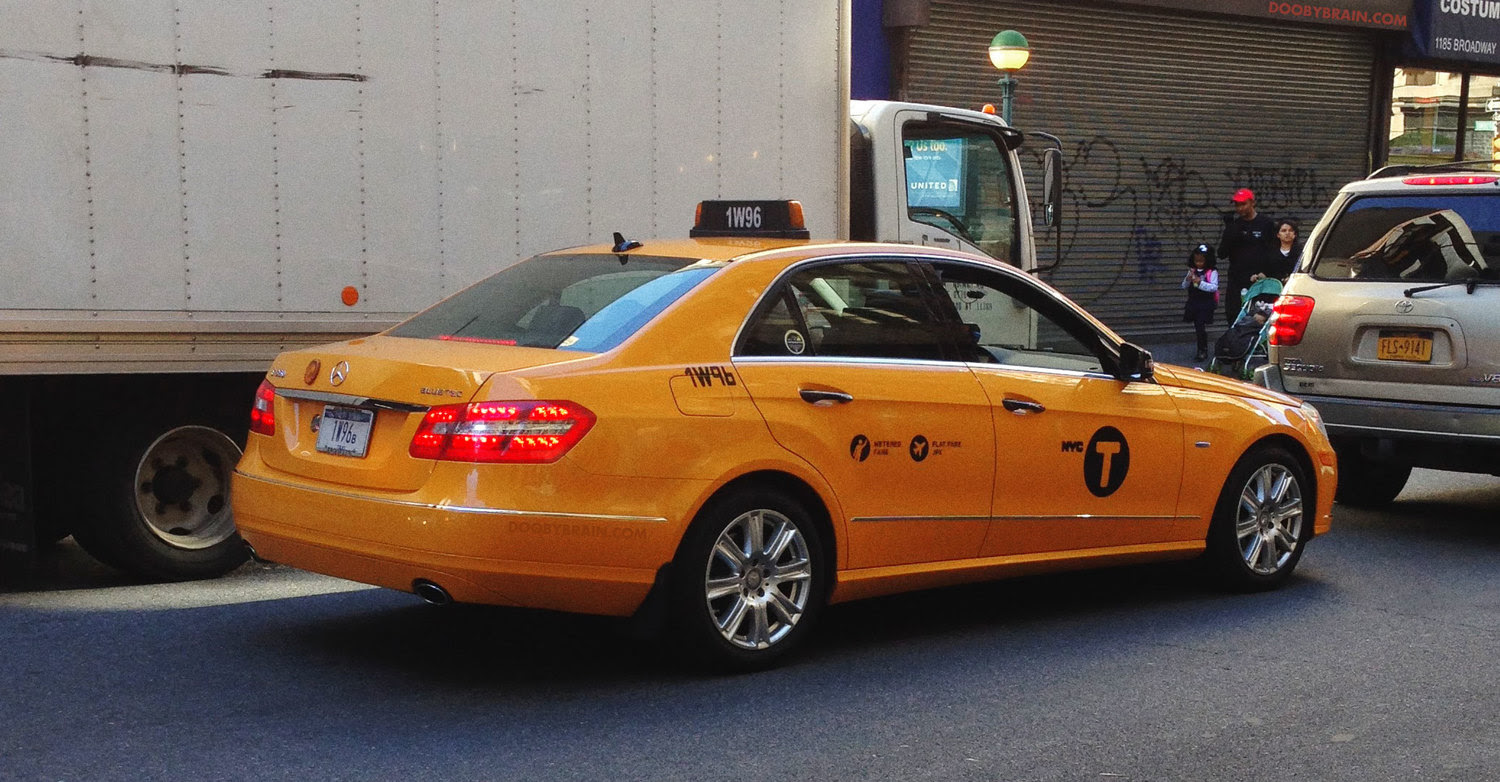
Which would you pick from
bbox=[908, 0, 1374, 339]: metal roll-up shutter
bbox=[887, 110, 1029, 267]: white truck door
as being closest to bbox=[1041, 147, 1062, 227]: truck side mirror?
bbox=[887, 110, 1029, 267]: white truck door

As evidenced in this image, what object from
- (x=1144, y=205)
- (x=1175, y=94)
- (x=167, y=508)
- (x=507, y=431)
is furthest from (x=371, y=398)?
(x=1175, y=94)

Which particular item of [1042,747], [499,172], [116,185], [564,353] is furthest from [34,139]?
[1042,747]

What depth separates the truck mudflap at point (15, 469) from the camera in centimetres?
673

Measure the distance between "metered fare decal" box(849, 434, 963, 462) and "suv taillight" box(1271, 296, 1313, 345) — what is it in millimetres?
3862

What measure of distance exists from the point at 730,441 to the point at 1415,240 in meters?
5.18

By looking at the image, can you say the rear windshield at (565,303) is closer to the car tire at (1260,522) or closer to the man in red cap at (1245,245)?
the car tire at (1260,522)

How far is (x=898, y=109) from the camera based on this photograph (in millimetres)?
10125

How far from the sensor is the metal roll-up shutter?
1936 cm

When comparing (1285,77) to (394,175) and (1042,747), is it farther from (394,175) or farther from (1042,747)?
(1042,747)

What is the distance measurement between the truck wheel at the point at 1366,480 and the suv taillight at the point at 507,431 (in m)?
6.27

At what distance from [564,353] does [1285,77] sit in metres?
19.3

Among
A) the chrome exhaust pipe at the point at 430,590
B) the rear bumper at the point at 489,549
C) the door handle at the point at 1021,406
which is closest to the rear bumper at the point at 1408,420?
the door handle at the point at 1021,406

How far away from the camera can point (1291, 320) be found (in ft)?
30.7

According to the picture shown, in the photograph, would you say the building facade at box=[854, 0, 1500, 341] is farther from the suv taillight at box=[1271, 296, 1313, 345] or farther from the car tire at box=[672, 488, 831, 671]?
the car tire at box=[672, 488, 831, 671]
